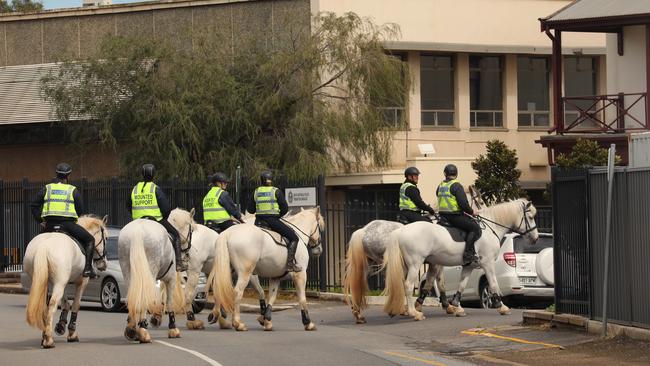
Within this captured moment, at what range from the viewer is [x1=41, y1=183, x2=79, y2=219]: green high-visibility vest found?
58.9 feet

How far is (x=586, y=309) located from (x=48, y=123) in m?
28.4

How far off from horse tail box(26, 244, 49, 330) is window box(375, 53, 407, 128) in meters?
22.0

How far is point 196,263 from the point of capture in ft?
70.2

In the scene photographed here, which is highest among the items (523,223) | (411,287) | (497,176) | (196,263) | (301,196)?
(497,176)

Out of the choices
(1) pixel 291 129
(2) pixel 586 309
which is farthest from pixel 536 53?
(2) pixel 586 309

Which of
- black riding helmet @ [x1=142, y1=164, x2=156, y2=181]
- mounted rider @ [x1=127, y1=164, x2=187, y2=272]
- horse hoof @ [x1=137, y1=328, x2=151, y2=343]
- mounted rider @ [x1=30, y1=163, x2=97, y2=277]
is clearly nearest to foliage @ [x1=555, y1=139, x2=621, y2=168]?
mounted rider @ [x1=127, y1=164, x2=187, y2=272]

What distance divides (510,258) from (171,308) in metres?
8.76

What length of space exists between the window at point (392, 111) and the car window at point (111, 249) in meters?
13.3

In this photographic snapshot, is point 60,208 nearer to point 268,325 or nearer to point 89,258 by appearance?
point 89,258

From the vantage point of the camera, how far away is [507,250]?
25.4 m

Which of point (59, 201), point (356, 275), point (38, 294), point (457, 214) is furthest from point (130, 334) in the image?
point (457, 214)

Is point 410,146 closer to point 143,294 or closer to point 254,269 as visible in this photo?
point 254,269

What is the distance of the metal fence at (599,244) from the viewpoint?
16.5m

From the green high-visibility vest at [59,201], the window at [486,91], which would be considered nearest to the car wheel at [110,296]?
the green high-visibility vest at [59,201]
